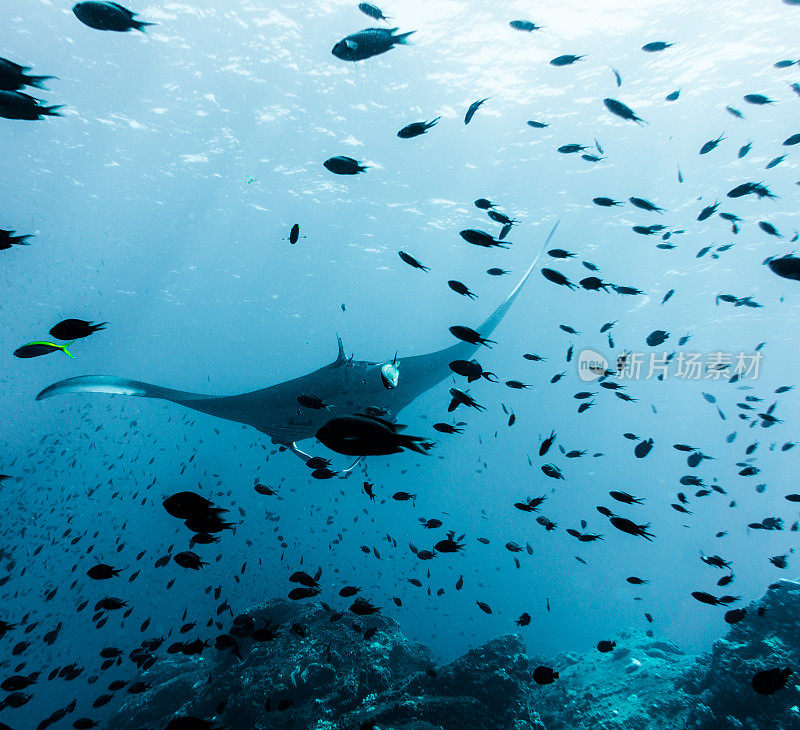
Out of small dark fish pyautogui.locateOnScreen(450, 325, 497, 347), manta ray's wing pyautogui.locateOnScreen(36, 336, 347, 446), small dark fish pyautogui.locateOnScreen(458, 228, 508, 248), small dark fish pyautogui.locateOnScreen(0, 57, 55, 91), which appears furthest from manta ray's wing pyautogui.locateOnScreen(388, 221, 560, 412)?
small dark fish pyautogui.locateOnScreen(0, 57, 55, 91)

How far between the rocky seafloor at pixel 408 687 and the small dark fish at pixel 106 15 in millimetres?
6682

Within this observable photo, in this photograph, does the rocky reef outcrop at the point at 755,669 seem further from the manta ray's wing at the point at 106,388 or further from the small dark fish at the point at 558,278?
the manta ray's wing at the point at 106,388

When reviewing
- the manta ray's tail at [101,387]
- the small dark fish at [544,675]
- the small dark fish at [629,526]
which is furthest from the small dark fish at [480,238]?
the small dark fish at [544,675]

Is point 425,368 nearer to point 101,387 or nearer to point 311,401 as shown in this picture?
point 311,401

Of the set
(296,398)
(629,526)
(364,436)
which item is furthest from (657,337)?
(364,436)

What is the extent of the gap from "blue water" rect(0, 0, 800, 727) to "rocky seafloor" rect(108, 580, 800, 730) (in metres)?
3.32

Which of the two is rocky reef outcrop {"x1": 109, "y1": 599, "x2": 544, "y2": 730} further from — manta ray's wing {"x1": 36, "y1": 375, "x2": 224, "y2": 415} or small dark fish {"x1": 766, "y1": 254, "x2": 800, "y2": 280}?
small dark fish {"x1": 766, "y1": 254, "x2": 800, "y2": 280}

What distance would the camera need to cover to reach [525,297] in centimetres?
2664

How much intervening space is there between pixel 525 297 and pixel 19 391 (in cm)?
5154

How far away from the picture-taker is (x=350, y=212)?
823 inches

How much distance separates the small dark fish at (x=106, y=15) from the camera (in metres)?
3.16

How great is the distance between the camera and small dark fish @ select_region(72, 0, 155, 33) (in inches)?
124

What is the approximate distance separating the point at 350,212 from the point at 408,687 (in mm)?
19597

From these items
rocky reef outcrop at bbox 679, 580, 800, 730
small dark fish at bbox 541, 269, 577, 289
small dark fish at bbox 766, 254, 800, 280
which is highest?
small dark fish at bbox 766, 254, 800, 280
